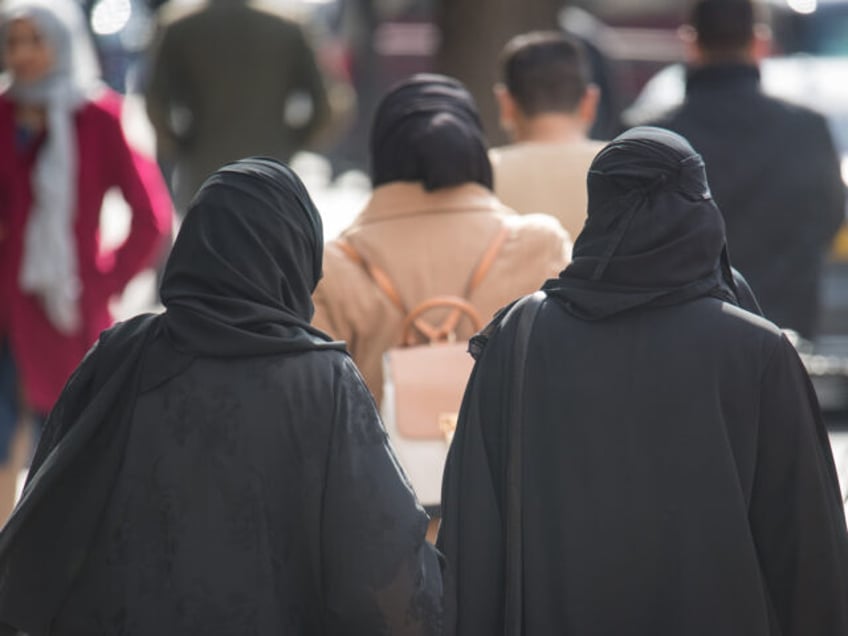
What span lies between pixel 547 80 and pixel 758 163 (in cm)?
95

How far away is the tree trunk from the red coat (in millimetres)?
4972

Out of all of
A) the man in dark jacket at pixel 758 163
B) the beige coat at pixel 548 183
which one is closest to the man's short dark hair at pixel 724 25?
the man in dark jacket at pixel 758 163

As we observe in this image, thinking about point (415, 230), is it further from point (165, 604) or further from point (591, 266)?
point (165, 604)

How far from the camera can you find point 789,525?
4.09 meters

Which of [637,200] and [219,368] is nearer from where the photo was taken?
[219,368]

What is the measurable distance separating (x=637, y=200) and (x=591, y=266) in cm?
14

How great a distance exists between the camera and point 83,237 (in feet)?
23.9

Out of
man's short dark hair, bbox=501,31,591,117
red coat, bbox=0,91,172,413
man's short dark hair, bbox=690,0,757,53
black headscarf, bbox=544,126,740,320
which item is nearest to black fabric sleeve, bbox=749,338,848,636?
black headscarf, bbox=544,126,740,320

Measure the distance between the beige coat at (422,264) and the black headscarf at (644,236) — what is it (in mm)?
1077

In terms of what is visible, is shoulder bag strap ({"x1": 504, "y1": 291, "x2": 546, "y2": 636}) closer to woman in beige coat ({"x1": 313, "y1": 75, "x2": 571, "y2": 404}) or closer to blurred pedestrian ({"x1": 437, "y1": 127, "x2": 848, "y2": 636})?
blurred pedestrian ({"x1": 437, "y1": 127, "x2": 848, "y2": 636})

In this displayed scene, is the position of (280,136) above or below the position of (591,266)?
below

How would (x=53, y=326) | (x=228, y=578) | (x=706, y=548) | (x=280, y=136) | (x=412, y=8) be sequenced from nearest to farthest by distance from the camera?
(x=228, y=578), (x=706, y=548), (x=53, y=326), (x=280, y=136), (x=412, y=8)

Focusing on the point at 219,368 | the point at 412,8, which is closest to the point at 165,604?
the point at 219,368

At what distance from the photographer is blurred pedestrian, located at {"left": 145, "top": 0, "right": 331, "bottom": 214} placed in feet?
32.1
